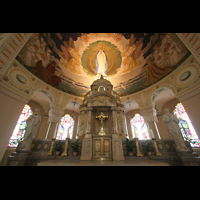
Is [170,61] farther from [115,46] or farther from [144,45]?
[115,46]

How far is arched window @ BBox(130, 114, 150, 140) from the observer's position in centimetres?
1349

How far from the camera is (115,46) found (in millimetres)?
13922

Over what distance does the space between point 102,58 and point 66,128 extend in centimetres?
1105

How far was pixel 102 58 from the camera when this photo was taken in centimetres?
1362

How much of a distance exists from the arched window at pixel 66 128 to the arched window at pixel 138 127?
8.95 m

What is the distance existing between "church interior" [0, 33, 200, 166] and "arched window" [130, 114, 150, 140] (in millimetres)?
135

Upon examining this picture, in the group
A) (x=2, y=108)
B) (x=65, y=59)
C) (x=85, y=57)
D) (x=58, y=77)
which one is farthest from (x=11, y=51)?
(x=85, y=57)

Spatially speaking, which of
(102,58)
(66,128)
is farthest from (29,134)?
(102,58)

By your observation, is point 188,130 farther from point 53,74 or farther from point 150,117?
point 53,74

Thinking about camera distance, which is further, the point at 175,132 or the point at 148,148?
the point at 148,148

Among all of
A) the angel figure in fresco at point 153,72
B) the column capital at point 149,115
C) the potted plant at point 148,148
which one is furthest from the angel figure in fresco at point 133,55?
the potted plant at point 148,148

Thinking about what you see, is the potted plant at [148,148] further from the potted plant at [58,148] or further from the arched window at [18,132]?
the arched window at [18,132]

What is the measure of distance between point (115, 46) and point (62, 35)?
686cm

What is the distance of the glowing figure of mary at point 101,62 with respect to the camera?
13.0 meters
